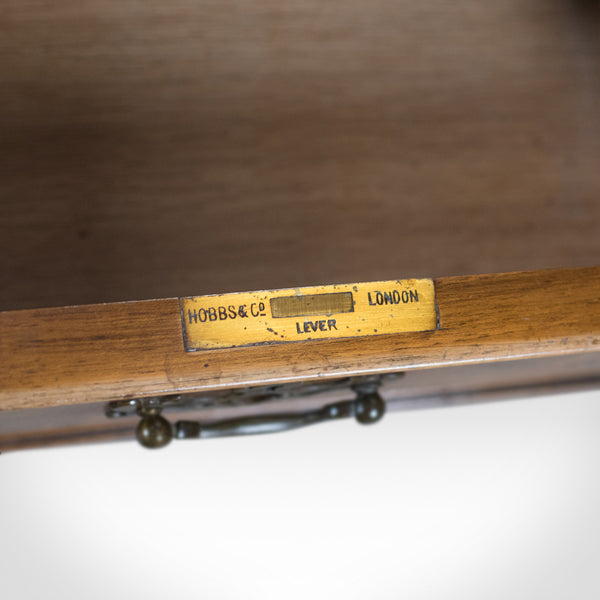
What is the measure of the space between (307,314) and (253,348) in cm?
4

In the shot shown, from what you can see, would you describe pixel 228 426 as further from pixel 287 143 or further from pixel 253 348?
pixel 287 143

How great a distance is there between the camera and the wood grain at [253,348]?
0.99 ft

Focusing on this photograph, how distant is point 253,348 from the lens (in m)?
0.33

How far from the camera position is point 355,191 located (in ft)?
2.08

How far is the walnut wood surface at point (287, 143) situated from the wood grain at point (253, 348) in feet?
0.85

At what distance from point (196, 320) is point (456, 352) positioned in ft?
0.54

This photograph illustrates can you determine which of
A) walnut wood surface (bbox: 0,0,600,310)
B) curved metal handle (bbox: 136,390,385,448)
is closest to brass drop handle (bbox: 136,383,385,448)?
curved metal handle (bbox: 136,390,385,448)

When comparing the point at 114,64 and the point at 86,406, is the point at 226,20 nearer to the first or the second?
the point at 114,64

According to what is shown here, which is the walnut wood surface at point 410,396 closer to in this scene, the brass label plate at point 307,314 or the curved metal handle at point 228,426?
the curved metal handle at point 228,426

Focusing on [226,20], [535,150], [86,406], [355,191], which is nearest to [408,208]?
[355,191]

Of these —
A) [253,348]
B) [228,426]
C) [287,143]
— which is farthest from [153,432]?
[287,143]

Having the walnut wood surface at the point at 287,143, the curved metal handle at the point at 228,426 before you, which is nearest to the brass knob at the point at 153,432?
the curved metal handle at the point at 228,426

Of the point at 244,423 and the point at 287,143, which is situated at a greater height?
the point at 287,143

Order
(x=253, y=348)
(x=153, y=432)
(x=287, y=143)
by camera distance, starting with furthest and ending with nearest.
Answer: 1. (x=287, y=143)
2. (x=153, y=432)
3. (x=253, y=348)
